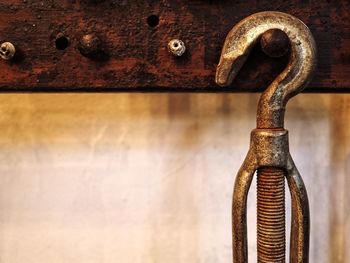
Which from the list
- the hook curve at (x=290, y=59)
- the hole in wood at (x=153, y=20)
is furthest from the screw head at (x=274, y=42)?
the hole in wood at (x=153, y=20)

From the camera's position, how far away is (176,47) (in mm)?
412

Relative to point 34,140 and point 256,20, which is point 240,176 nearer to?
point 256,20

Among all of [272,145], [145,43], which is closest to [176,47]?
[145,43]

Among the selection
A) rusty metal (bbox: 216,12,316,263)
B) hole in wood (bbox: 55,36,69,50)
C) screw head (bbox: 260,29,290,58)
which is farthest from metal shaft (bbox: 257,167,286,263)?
hole in wood (bbox: 55,36,69,50)

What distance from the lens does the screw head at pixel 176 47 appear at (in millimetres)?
412

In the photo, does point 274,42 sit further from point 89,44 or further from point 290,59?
point 89,44

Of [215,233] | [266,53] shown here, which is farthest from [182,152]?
[266,53]

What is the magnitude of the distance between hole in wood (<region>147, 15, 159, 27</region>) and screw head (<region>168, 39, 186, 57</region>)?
0.03m

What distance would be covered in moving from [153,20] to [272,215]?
0.24 m

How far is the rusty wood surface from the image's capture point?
423 millimetres

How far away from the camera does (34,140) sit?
23.0 inches

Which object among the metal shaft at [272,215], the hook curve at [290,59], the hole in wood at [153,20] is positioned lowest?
the metal shaft at [272,215]

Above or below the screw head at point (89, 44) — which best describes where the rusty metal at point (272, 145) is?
below

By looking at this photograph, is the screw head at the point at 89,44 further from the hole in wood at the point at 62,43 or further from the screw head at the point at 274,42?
the screw head at the point at 274,42
